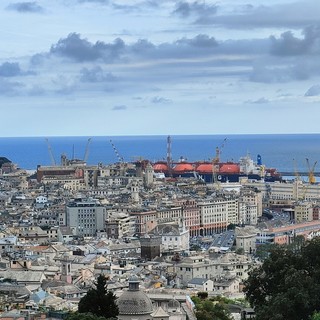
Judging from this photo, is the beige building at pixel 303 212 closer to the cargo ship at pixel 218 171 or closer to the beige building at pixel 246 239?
the beige building at pixel 246 239

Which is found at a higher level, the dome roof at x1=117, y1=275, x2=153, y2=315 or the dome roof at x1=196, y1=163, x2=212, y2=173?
the dome roof at x1=117, y1=275, x2=153, y2=315

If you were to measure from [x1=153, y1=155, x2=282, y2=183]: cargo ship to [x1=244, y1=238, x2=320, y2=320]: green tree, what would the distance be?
8786 cm

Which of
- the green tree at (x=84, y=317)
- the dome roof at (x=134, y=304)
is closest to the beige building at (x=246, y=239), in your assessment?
the dome roof at (x=134, y=304)

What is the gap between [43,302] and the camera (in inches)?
1334

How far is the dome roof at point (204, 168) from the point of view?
127062 millimetres

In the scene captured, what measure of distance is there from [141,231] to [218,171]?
2178 inches

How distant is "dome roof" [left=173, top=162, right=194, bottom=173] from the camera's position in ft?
419

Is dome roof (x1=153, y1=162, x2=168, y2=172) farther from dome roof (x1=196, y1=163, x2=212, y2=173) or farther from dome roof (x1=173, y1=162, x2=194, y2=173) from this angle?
dome roof (x1=196, y1=163, x2=212, y2=173)

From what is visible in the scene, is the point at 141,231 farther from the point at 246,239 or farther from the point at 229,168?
the point at 229,168

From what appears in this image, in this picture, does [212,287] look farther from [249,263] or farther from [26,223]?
[26,223]

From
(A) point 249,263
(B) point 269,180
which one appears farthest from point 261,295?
(B) point 269,180

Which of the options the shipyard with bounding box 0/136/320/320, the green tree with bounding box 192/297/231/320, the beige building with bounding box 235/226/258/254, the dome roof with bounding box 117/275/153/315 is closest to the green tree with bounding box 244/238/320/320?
the green tree with bounding box 192/297/231/320

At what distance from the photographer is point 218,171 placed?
126 m

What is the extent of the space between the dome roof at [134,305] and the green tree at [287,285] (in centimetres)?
379
